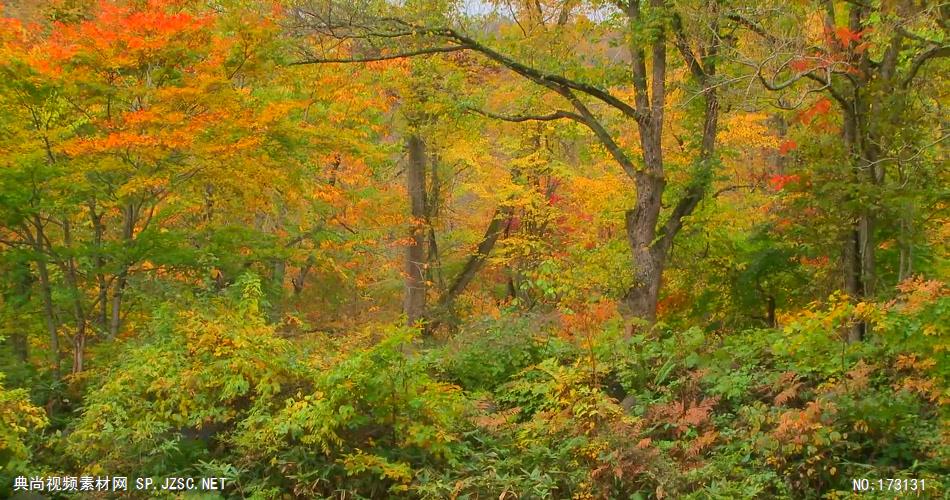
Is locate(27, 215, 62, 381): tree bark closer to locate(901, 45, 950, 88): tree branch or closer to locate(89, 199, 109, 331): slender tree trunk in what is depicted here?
locate(89, 199, 109, 331): slender tree trunk

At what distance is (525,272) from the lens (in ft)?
33.3

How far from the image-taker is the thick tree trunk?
1608 centimetres

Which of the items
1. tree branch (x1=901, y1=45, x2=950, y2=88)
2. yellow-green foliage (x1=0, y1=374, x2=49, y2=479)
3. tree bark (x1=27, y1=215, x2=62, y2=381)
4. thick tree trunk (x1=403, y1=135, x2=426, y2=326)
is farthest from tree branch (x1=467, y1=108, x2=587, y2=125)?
yellow-green foliage (x1=0, y1=374, x2=49, y2=479)

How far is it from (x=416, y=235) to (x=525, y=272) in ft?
22.8

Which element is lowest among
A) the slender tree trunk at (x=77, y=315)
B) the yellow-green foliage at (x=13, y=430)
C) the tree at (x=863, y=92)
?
the yellow-green foliage at (x=13, y=430)

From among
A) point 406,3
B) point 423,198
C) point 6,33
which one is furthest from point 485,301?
point 6,33

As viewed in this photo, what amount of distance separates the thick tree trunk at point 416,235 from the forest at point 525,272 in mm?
1931

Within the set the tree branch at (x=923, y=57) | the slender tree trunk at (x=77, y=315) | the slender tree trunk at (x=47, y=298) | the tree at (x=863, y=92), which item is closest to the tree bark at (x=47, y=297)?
the slender tree trunk at (x=47, y=298)

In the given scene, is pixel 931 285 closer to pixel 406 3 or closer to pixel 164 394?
pixel 164 394

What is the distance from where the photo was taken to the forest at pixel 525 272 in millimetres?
5852

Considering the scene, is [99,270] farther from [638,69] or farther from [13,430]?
[638,69]

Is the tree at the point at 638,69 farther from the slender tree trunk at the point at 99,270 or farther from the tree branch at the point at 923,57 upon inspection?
the slender tree trunk at the point at 99,270

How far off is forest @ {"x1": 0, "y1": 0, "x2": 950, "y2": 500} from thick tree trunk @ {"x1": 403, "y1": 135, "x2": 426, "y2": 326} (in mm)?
1931

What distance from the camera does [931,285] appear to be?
5.54m
